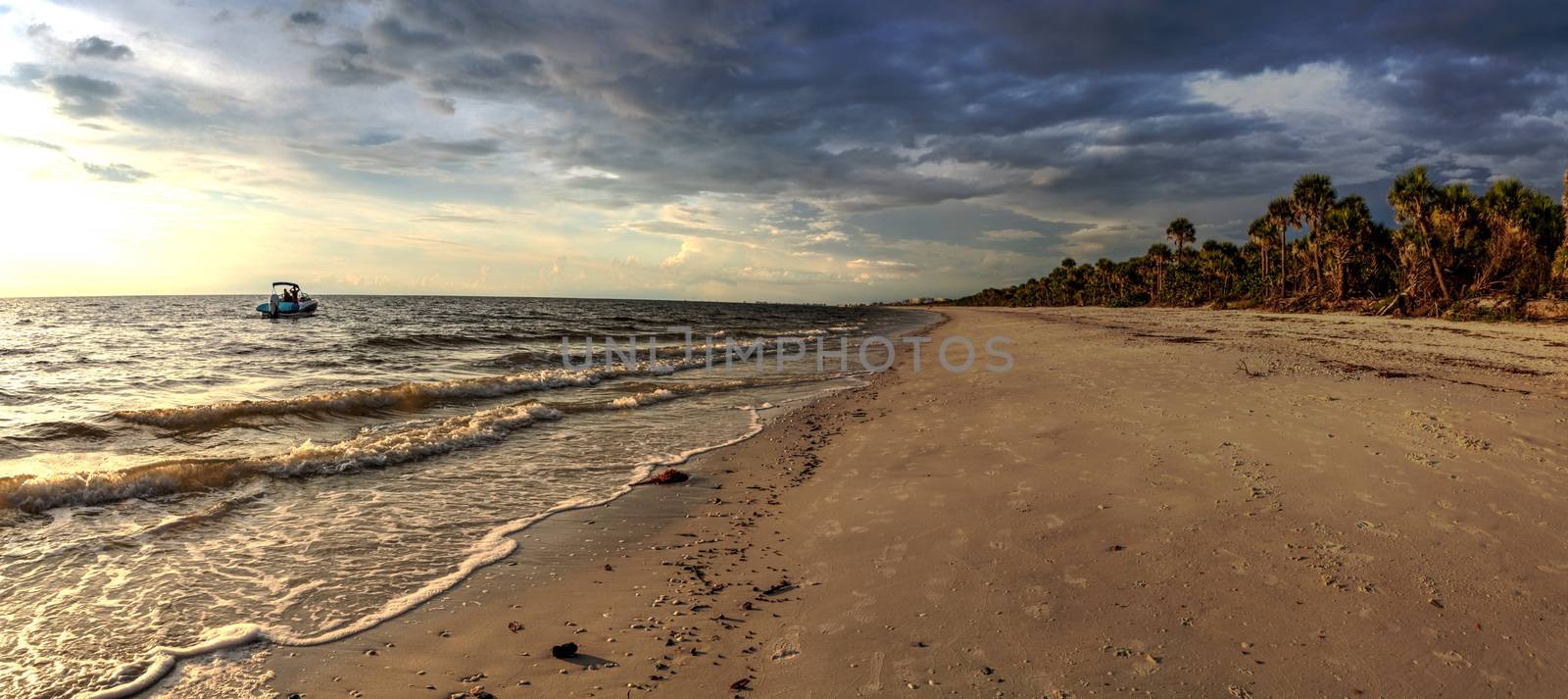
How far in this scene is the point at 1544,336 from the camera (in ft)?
89.1

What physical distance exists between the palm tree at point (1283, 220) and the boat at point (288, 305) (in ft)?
317

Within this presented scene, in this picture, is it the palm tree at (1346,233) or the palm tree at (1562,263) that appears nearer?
the palm tree at (1562,263)

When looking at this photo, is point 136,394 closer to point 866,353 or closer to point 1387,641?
point 1387,641

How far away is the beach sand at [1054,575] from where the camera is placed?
4207 mm

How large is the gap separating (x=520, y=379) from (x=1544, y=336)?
134ft

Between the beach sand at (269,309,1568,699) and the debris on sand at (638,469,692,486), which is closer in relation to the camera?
the beach sand at (269,309,1568,699)

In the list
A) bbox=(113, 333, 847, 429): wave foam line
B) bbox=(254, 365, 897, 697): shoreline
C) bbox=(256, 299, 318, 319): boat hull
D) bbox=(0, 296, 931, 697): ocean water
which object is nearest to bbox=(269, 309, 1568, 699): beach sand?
bbox=(254, 365, 897, 697): shoreline

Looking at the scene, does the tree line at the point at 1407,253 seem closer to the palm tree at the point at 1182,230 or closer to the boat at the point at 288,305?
the palm tree at the point at 1182,230

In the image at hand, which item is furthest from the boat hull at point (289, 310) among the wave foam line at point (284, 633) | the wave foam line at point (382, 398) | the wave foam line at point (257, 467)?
the wave foam line at point (284, 633)

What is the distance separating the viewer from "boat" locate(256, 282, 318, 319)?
5844 cm

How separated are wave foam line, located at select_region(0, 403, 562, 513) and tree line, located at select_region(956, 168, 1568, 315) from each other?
56232 millimetres

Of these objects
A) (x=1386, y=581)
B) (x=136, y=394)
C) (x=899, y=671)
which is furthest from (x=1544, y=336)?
(x=136, y=394)

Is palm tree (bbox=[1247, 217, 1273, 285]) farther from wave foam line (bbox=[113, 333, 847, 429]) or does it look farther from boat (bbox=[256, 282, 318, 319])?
boat (bbox=[256, 282, 318, 319])

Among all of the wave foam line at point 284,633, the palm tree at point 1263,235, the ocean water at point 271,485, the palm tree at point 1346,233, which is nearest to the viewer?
the wave foam line at point 284,633
